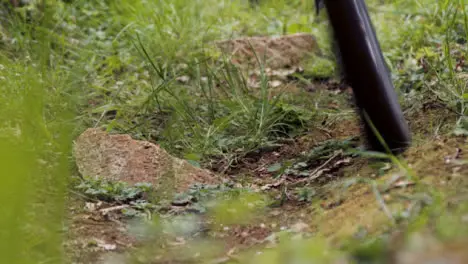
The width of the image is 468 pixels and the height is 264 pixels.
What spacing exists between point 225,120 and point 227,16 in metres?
2.59

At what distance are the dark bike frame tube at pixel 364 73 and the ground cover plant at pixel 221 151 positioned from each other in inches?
3.8

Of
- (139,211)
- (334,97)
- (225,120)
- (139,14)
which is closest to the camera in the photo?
(139,211)

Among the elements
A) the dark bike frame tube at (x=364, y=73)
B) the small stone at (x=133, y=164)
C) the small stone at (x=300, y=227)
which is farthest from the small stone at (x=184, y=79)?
the small stone at (x=300, y=227)

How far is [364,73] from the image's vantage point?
2.27m

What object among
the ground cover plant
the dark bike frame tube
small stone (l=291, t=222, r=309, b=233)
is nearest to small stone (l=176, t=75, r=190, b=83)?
the ground cover plant

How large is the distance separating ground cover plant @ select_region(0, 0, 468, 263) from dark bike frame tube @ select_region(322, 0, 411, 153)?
0.32 ft

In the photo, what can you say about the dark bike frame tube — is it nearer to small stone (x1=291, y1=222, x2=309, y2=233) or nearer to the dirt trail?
the dirt trail

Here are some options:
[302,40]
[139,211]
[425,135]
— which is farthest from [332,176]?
[302,40]

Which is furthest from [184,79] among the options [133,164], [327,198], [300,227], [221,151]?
[300,227]

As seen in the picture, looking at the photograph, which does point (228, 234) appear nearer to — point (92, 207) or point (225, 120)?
point (92, 207)

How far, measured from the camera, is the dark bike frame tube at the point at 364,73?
7.33ft

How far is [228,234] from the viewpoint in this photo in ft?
7.43

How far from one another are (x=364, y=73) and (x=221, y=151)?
39.8 inches

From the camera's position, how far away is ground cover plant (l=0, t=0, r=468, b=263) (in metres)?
1.68
